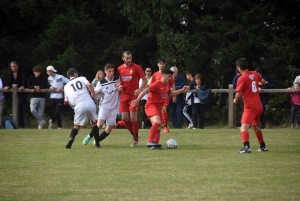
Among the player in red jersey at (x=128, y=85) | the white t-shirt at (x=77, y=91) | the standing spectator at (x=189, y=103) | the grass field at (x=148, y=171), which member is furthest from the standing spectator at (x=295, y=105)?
the white t-shirt at (x=77, y=91)

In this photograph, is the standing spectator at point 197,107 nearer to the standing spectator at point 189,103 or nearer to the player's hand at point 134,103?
the standing spectator at point 189,103

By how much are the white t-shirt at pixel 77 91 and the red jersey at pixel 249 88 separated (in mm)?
3340

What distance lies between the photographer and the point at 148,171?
36.8ft

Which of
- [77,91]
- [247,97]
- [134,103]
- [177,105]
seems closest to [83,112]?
[77,91]

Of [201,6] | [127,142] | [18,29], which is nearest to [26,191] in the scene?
[127,142]

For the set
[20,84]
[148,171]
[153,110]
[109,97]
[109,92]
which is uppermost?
[20,84]

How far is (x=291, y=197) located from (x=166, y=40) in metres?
18.2

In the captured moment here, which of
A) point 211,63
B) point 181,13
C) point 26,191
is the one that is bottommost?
point 26,191

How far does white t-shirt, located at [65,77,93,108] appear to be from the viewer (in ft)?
50.1

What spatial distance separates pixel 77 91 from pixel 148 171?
4.52m

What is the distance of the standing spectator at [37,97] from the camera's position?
2347cm

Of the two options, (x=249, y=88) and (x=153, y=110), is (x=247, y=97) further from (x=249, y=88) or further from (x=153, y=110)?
(x=153, y=110)

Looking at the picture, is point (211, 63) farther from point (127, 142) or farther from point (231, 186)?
point (231, 186)

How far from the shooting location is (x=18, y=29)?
99.1ft
